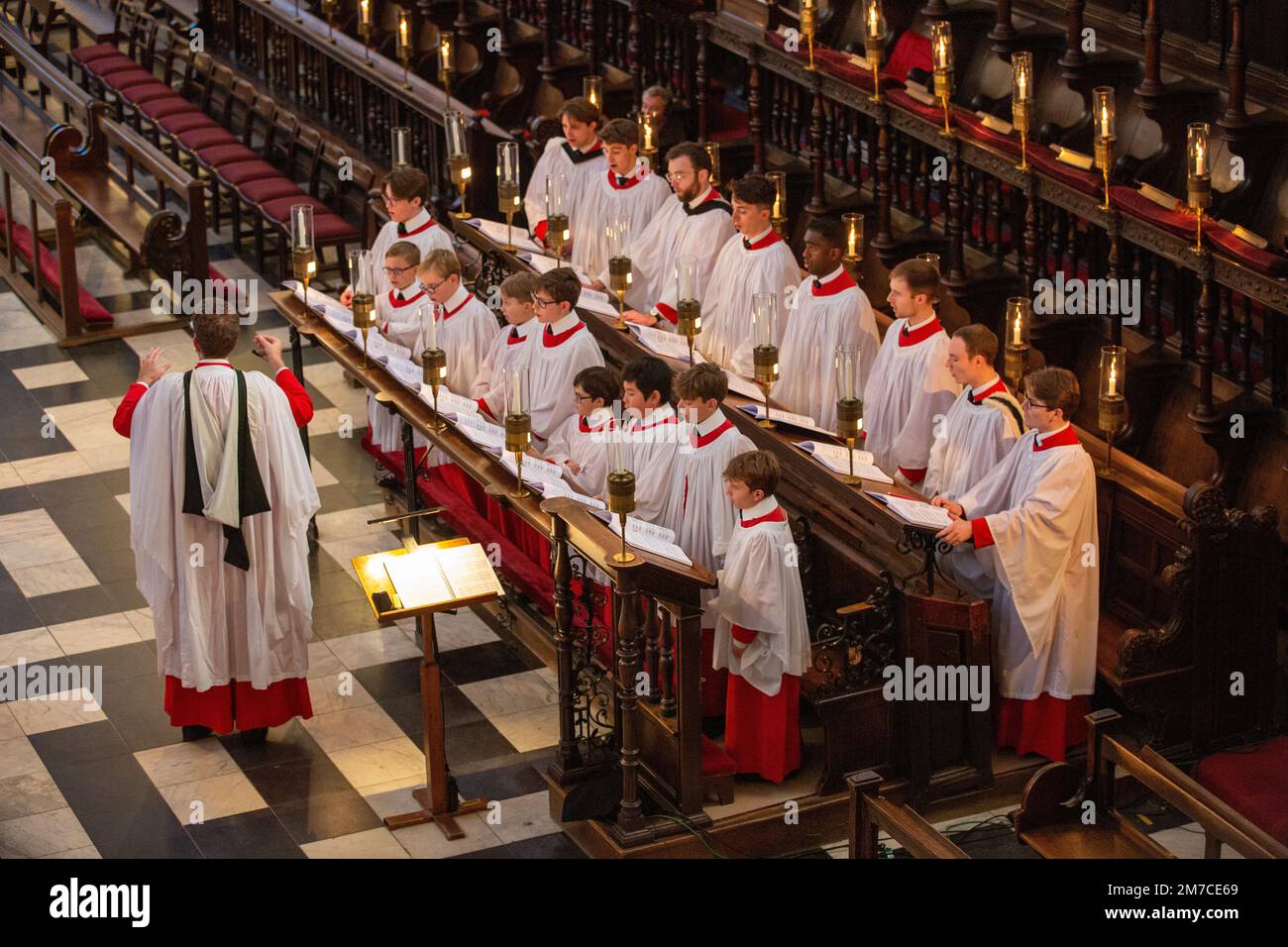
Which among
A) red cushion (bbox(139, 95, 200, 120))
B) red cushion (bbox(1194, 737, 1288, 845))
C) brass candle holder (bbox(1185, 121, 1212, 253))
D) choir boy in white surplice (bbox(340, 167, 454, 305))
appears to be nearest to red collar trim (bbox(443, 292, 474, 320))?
choir boy in white surplice (bbox(340, 167, 454, 305))

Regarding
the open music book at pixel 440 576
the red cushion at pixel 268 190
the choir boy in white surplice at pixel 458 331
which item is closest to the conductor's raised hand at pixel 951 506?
the open music book at pixel 440 576

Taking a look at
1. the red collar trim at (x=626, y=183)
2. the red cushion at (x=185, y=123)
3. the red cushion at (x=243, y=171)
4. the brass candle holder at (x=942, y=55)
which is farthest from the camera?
the red cushion at (x=185, y=123)

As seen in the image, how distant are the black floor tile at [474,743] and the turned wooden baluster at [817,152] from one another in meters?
3.99

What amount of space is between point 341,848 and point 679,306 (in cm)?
314

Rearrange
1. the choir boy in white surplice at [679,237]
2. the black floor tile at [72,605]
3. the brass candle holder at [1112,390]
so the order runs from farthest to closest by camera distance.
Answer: the choir boy in white surplice at [679,237] → the black floor tile at [72,605] → the brass candle holder at [1112,390]

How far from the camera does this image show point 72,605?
386 inches

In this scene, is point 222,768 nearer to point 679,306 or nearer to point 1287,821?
point 679,306

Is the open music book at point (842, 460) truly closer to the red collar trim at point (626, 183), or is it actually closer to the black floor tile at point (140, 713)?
the black floor tile at point (140, 713)

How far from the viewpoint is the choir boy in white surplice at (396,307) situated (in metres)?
10.6

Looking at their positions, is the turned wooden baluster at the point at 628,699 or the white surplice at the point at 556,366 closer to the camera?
the turned wooden baluster at the point at 628,699

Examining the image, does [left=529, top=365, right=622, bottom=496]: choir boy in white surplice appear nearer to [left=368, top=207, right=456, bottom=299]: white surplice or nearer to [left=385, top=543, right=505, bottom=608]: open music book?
[left=385, top=543, right=505, bottom=608]: open music book

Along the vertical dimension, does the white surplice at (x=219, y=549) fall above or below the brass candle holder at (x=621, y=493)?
below

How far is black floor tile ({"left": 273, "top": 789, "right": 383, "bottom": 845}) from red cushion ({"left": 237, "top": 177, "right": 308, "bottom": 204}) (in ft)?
22.7

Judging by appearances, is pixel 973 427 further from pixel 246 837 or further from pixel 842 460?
pixel 246 837
